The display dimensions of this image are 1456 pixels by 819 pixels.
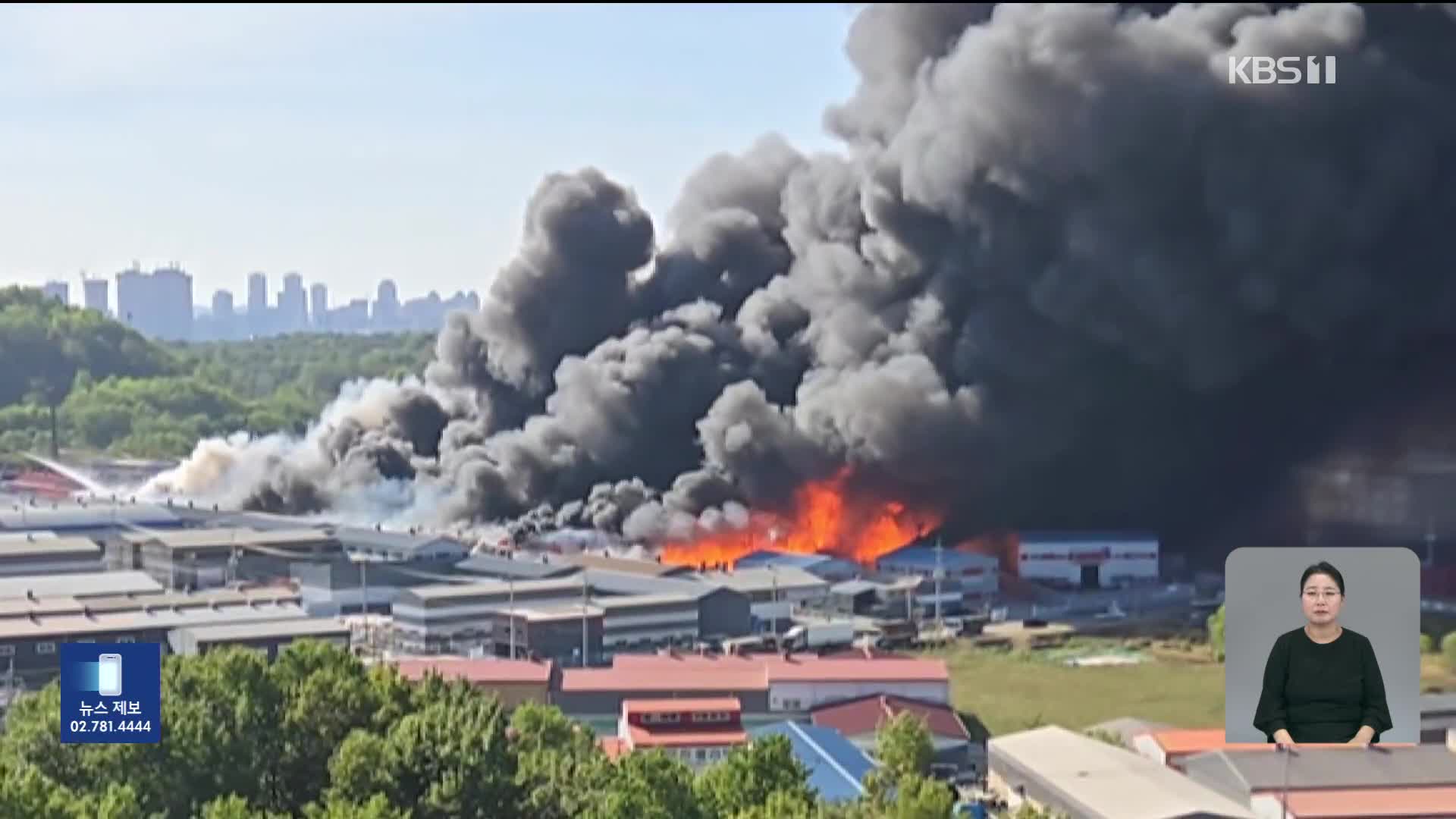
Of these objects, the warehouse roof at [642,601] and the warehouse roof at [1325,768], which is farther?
the warehouse roof at [642,601]

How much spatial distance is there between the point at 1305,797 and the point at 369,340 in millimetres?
119172

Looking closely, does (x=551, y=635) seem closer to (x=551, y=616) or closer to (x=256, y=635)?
(x=551, y=616)

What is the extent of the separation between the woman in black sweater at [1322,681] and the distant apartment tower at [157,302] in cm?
16793

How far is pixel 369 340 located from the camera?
13825 centimetres

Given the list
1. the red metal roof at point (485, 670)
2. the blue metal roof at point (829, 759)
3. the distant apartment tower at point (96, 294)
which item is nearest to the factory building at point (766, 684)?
the red metal roof at point (485, 670)

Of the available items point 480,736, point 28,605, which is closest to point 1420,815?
point 480,736

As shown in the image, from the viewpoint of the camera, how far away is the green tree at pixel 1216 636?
129ft

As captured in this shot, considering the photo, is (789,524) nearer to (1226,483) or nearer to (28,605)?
(1226,483)

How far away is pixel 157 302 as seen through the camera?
174m

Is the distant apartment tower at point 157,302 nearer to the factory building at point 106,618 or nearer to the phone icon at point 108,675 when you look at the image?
the factory building at point 106,618

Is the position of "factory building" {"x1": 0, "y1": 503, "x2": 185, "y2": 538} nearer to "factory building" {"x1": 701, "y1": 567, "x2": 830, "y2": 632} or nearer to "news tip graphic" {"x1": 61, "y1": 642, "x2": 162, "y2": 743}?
"factory building" {"x1": 701, "y1": 567, "x2": 830, "y2": 632}

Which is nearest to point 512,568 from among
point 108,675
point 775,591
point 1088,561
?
point 775,591

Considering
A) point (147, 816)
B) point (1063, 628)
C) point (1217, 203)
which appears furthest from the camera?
point (1217, 203)

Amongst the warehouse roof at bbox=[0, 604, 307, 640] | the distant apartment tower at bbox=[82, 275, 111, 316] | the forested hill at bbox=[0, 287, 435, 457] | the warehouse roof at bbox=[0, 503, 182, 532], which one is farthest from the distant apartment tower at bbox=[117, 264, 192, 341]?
the warehouse roof at bbox=[0, 604, 307, 640]
